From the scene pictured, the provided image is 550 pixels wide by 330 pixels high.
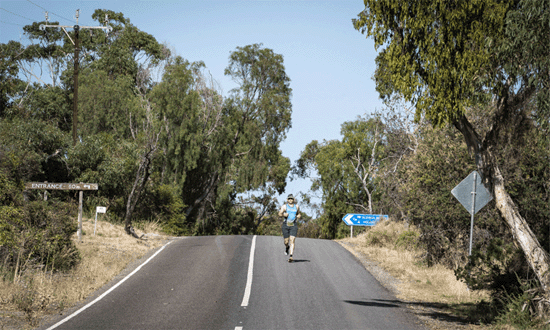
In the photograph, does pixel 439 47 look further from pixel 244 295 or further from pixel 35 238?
pixel 35 238

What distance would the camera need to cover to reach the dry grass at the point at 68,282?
10.9 m

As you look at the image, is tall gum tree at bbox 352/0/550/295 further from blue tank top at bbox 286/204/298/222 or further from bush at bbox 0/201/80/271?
bush at bbox 0/201/80/271

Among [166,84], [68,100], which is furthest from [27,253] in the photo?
[68,100]

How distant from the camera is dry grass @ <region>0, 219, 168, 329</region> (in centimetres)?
1091

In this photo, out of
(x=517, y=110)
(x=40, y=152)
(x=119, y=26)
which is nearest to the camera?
(x=517, y=110)

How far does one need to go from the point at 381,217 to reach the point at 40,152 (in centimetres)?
1900

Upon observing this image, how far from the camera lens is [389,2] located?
408 inches

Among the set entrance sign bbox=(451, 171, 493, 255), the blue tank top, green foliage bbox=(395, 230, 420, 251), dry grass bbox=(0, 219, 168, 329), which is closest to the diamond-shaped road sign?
entrance sign bbox=(451, 171, 493, 255)

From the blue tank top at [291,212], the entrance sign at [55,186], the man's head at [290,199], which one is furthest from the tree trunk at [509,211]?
the entrance sign at [55,186]

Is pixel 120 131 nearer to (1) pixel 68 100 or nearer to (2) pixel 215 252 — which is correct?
(1) pixel 68 100

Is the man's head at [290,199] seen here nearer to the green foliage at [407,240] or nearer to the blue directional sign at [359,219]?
the green foliage at [407,240]

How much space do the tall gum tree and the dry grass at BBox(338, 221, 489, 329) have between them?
9.16 ft

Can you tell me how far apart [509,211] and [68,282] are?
35.6 feet

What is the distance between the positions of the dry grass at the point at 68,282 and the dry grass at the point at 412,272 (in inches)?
315
